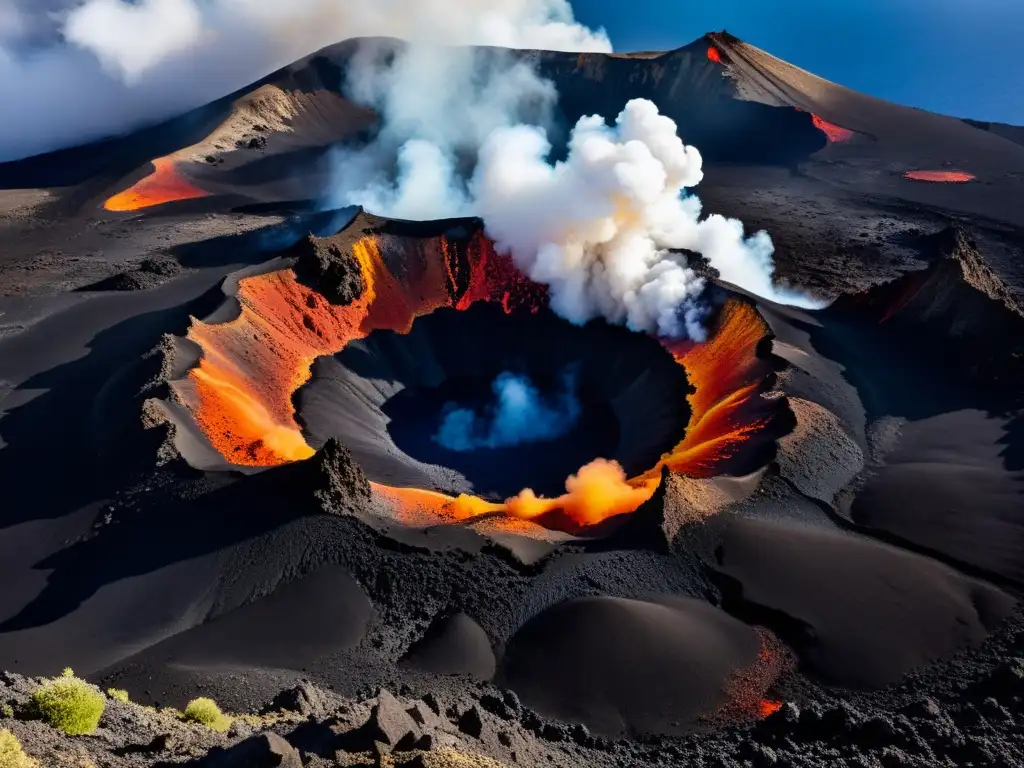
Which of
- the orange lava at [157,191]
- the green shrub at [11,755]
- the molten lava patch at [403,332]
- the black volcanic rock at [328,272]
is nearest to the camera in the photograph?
the green shrub at [11,755]

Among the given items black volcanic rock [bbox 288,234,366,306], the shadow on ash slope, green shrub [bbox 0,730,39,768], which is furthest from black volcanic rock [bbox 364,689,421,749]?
black volcanic rock [bbox 288,234,366,306]

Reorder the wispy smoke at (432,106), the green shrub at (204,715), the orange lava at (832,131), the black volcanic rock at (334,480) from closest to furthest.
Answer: the green shrub at (204,715)
the black volcanic rock at (334,480)
the wispy smoke at (432,106)
the orange lava at (832,131)

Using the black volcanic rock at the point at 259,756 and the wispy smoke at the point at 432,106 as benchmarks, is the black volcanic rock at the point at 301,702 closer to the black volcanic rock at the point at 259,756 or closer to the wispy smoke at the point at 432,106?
the black volcanic rock at the point at 259,756

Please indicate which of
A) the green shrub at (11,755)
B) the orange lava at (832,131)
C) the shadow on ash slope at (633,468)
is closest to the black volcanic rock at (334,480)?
the shadow on ash slope at (633,468)

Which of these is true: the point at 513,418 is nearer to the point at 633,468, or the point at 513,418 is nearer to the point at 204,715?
the point at 633,468

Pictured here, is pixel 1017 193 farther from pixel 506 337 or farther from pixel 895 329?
pixel 506 337

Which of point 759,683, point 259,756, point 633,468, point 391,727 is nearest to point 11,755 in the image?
point 259,756

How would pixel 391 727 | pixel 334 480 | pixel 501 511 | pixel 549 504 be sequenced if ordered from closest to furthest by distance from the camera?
pixel 391 727, pixel 334 480, pixel 501 511, pixel 549 504
